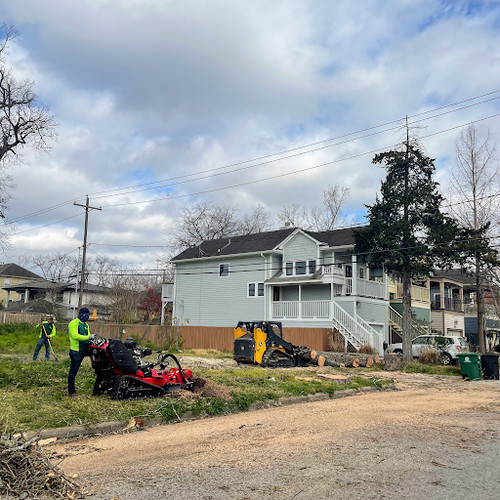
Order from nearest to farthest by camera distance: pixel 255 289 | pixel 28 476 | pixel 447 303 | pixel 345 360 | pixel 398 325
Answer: pixel 28 476
pixel 345 360
pixel 398 325
pixel 255 289
pixel 447 303

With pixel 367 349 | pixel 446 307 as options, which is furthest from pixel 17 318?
pixel 446 307

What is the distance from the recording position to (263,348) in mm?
20344

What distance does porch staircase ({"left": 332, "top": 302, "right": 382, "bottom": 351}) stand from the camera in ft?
90.4

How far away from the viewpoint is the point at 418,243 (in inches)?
991

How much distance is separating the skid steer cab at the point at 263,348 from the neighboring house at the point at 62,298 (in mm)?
35803

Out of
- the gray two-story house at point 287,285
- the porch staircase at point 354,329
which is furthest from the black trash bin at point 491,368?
the gray two-story house at point 287,285

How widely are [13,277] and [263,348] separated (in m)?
66.7

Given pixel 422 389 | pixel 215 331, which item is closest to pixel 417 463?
pixel 422 389

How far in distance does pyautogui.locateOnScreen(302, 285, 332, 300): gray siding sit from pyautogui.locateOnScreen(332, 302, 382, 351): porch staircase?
2586 mm

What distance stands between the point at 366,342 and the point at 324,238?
852 cm

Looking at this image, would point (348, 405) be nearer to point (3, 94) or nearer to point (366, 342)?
point (366, 342)

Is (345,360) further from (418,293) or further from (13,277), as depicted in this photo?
(13,277)

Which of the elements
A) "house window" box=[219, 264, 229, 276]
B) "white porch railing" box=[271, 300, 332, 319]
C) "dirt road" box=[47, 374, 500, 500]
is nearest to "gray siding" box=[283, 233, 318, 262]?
"white porch railing" box=[271, 300, 332, 319]

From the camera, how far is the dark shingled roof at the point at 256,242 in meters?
32.5
